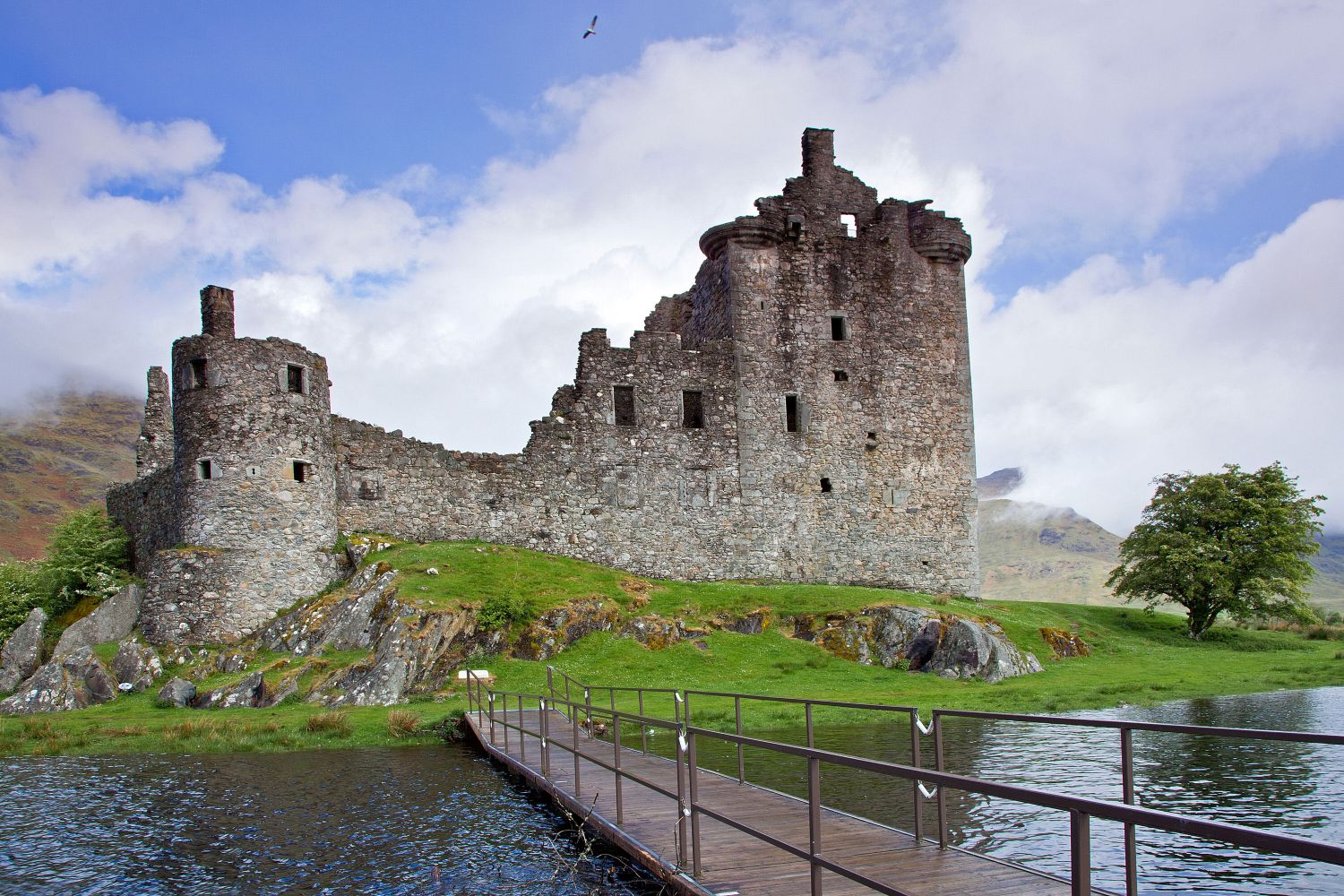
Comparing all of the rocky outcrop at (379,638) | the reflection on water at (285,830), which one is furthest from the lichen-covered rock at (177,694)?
the reflection on water at (285,830)

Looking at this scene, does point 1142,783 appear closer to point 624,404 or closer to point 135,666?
point 135,666

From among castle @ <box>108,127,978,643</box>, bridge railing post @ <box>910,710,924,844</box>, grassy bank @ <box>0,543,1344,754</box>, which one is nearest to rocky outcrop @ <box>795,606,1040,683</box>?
grassy bank @ <box>0,543,1344,754</box>

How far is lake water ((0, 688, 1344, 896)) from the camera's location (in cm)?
1197

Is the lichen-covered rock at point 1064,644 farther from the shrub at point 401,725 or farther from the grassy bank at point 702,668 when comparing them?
the shrub at point 401,725

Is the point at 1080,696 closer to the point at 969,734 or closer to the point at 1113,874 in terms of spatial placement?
the point at 969,734

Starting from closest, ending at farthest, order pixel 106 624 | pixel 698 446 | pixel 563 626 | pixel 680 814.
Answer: pixel 680 814 → pixel 563 626 → pixel 106 624 → pixel 698 446

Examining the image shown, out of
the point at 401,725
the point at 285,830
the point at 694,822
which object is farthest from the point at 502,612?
the point at 694,822

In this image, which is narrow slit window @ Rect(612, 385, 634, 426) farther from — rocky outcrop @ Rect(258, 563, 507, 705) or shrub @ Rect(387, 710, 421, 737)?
shrub @ Rect(387, 710, 421, 737)

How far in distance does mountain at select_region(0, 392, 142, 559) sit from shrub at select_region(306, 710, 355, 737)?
89.5 meters

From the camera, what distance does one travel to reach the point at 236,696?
25812 mm

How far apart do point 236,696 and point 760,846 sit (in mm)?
18880

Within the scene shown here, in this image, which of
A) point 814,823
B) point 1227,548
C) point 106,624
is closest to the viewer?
point 814,823

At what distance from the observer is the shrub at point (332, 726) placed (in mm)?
21984

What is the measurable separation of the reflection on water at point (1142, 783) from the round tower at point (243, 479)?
54.4ft
